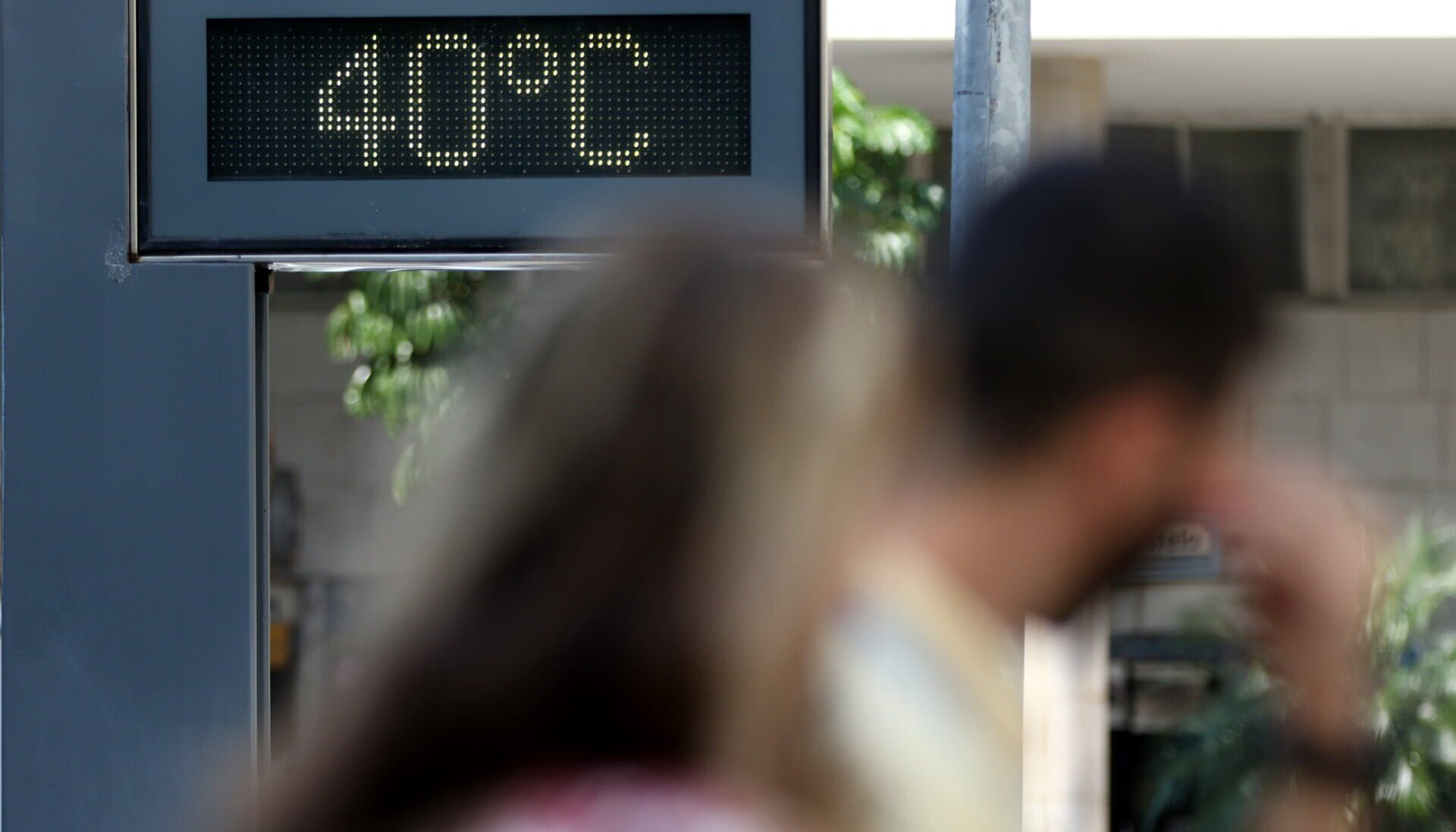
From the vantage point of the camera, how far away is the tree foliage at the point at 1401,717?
6344mm

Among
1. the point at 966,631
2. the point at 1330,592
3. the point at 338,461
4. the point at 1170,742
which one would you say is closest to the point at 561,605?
the point at 966,631

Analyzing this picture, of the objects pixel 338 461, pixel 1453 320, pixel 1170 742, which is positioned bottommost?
pixel 1170 742

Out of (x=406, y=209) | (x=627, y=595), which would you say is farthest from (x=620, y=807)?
(x=406, y=209)

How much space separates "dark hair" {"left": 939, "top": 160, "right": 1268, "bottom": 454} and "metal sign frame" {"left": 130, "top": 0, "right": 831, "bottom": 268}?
71 cm

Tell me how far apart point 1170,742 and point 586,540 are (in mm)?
6444

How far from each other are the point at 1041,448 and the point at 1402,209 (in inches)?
360

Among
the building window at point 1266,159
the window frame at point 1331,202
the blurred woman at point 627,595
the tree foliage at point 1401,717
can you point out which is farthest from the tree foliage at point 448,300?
the blurred woman at point 627,595

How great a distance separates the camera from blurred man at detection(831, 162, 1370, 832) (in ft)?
4.13

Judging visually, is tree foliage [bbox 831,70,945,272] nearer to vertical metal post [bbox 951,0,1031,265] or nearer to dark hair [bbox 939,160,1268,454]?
vertical metal post [bbox 951,0,1031,265]

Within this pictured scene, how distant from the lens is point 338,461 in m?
9.88

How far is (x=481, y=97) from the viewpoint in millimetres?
2291

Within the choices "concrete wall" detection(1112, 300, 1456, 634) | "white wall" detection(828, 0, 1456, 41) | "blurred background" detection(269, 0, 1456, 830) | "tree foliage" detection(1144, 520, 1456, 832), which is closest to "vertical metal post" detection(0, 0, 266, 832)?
"blurred background" detection(269, 0, 1456, 830)

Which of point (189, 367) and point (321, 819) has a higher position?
point (189, 367)

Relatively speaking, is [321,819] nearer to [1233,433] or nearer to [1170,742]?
[1233,433]
